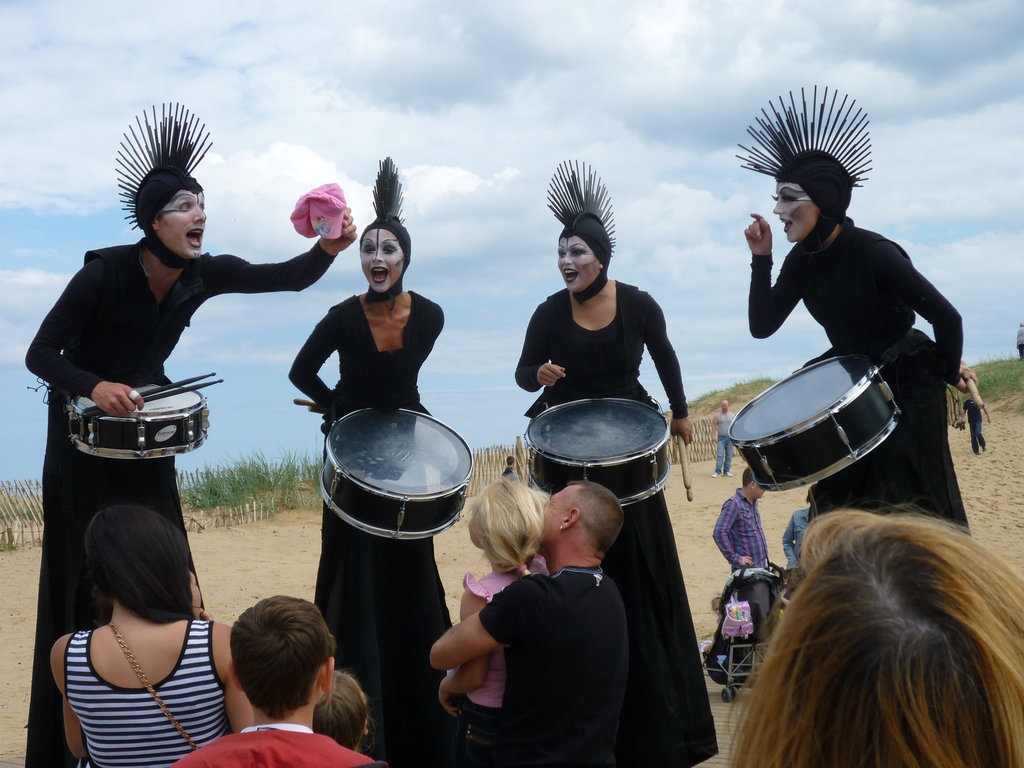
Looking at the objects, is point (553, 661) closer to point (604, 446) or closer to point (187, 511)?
point (604, 446)

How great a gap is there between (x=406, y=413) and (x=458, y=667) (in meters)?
1.82

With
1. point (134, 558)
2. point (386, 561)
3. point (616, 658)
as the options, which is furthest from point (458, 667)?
point (386, 561)

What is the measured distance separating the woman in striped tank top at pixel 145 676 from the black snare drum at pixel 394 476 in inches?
57.6

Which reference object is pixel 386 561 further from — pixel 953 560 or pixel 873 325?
pixel 953 560

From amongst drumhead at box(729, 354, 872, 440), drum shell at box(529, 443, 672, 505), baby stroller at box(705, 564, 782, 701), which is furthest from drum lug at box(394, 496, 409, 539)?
baby stroller at box(705, 564, 782, 701)

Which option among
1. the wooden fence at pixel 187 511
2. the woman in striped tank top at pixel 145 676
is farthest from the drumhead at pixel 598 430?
the wooden fence at pixel 187 511

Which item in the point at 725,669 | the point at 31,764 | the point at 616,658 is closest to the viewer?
the point at 616,658

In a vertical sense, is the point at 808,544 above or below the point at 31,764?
above

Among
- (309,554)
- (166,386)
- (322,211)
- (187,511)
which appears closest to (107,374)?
(166,386)

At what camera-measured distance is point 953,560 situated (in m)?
1.12

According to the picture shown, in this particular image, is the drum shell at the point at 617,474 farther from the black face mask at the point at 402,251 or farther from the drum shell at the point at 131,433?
the drum shell at the point at 131,433

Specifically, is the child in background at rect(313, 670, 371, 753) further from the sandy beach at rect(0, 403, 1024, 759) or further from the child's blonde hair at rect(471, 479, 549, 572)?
the sandy beach at rect(0, 403, 1024, 759)

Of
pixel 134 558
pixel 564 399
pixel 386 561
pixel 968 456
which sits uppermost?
pixel 564 399

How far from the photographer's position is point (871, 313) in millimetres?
4102
